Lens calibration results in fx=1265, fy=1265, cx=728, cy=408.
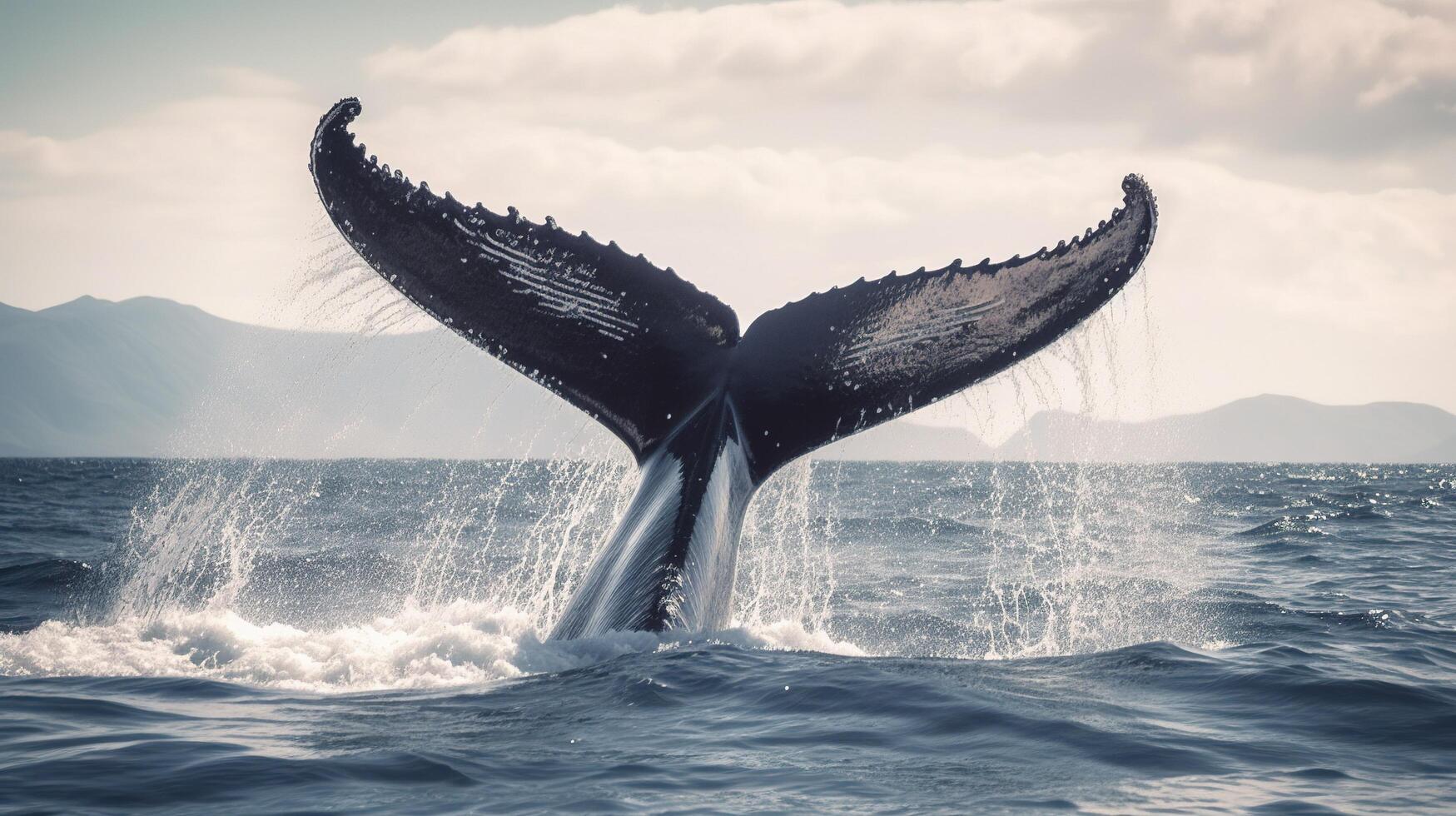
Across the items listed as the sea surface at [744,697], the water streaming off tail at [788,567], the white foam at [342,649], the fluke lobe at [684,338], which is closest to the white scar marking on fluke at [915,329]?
the fluke lobe at [684,338]

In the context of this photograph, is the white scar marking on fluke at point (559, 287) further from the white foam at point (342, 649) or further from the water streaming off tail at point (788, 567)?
the white foam at point (342, 649)

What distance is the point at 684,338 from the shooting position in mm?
6273

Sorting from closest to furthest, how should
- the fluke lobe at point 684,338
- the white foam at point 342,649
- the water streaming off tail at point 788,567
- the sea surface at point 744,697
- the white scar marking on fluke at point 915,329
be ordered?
the sea surface at point 744,697, the fluke lobe at point 684,338, the white scar marking on fluke at point 915,329, the white foam at point 342,649, the water streaming off tail at point 788,567

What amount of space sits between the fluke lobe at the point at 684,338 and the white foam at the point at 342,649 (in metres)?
0.25

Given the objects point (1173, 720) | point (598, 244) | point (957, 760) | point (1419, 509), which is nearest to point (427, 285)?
point (598, 244)

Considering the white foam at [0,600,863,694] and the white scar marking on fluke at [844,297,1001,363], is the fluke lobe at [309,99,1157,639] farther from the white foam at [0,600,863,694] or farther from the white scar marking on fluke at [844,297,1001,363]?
the white foam at [0,600,863,694]

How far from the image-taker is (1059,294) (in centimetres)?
583

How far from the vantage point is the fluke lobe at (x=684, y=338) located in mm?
5777

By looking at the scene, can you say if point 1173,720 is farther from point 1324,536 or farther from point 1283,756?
→ point 1324,536

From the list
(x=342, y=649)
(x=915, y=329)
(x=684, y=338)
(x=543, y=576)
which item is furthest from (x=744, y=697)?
(x=543, y=576)

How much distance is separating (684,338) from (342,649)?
276cm

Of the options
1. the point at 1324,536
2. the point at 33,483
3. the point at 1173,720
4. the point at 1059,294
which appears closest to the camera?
the point at 1173,720

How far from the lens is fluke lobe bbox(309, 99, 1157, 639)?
19.0 feet

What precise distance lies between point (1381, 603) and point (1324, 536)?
31.7ft
